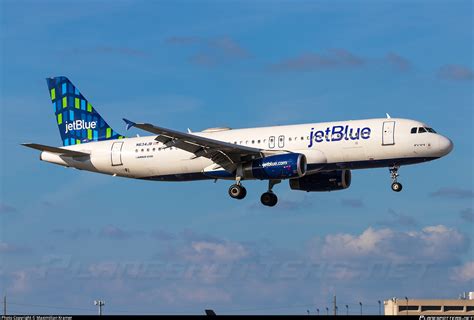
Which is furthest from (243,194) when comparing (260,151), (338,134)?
(338,134)

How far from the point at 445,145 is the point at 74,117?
2960cm

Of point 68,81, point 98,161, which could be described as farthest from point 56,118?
point 98,161

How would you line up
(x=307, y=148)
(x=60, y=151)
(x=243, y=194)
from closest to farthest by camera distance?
(x=307, y=148)
(x=243, y=194)
(x=60, y=151)

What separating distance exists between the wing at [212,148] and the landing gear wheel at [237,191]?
119 centimetres

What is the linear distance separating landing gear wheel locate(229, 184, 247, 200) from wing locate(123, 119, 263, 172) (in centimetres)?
119

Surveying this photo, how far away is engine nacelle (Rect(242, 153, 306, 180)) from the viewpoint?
66.9 meters

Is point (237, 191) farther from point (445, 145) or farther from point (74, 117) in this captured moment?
point (74, 117)

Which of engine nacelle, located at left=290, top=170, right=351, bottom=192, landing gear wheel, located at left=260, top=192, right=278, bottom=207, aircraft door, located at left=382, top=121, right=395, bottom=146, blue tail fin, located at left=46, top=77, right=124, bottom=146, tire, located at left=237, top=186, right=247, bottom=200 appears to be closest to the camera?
aircraft door, located at left=382, top=121, right=395, bottom=146

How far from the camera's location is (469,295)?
155000 millimetres

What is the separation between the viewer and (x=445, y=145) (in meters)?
66.5

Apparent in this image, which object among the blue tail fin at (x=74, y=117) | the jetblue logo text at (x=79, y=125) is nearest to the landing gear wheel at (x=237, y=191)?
the blue tail fin at (x=74, y=117)

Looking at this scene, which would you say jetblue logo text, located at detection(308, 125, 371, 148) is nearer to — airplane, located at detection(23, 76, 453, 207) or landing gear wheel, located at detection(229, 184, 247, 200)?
airplane, located at detection(23, 76, 453, 207)

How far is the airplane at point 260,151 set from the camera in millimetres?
66562

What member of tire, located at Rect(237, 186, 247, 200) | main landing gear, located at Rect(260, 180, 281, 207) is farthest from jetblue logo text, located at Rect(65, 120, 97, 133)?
tire, located at Rect(237, 186, 247, 200)
